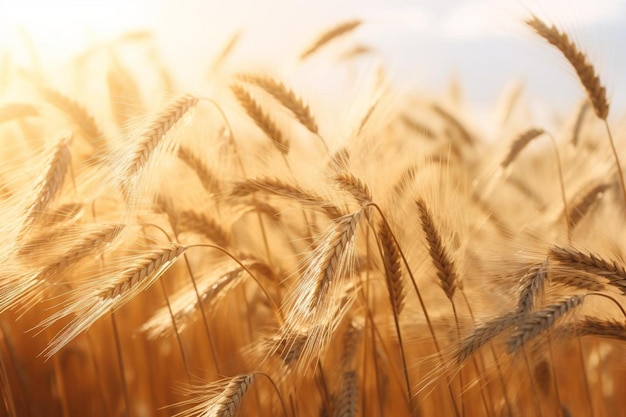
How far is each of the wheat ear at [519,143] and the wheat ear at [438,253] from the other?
1.18m

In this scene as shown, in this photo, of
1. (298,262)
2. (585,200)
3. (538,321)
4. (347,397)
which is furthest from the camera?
(585,200)

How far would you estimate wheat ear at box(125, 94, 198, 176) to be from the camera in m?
1.93

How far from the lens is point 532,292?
1468mm

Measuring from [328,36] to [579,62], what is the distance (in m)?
1.50

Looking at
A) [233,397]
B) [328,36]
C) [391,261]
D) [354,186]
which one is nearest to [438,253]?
[391,261]

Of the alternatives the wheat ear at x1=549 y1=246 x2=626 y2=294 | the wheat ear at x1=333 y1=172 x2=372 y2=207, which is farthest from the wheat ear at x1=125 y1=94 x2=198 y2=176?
the wheat ear at x1=549 y1=246 x2=626 y2=294

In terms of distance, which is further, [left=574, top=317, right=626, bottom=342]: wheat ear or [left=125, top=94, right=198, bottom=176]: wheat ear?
[left=125, top=94, right=198, bottom=176]: wheat ear

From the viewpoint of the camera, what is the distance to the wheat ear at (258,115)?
92.1 inches

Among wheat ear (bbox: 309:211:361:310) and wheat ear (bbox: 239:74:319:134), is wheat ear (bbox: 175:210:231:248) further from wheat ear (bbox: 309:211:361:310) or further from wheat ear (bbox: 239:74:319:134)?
wheat ear (bbox: 309:211:361:310)

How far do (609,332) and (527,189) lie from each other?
1908mm

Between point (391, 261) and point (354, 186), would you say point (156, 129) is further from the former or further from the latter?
point (391, 261)

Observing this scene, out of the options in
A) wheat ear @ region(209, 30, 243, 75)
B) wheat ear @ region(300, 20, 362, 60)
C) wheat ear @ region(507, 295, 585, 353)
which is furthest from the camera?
wheat ear @ region(209, 30, 243, 75)

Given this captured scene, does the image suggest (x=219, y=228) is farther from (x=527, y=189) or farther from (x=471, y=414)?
(x=527, y=189)

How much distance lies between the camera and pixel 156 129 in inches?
79.7
